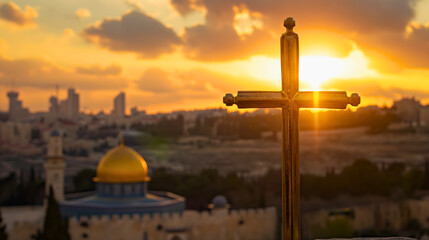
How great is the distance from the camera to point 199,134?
52.1 m

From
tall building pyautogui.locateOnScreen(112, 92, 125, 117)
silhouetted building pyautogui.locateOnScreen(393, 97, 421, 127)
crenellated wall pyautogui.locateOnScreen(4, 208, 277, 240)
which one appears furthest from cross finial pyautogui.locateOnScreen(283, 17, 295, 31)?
tall building pyautogui.locateOnScreen(112, 92, 125, 117)

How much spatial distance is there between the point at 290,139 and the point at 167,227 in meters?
23.5

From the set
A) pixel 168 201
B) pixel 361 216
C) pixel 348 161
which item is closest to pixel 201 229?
pixel 168 201

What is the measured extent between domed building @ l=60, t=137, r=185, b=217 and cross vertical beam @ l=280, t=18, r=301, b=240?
76.6 ft

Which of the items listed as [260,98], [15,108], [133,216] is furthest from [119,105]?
[260,98]

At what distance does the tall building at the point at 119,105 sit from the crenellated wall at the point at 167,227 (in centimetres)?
2936

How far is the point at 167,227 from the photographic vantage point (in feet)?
90.3

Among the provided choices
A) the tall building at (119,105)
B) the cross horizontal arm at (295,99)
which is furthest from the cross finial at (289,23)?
the tall building at (119,105)

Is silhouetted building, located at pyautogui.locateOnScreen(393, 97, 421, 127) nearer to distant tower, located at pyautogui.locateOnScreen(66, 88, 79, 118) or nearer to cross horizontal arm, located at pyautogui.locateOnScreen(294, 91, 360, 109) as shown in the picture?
distant tower, located at pyautogui.locateOnScreen(66, 88, 79, 118)

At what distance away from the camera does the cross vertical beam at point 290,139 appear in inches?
182

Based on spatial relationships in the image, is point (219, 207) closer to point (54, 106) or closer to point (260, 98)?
point (260, 98)

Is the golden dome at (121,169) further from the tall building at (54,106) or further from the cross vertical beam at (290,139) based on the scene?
the tall building at (54,106)

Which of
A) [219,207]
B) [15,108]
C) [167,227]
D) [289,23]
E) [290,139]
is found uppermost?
[15,108]

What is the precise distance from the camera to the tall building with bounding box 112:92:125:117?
187ft
